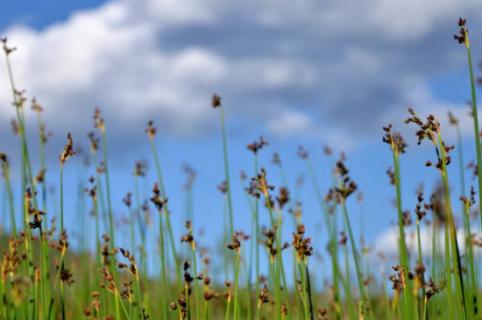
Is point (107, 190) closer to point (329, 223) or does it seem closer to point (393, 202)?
point (329, 223)

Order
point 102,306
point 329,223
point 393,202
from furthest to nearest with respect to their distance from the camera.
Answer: point 393,202, point 329,223, point 102,306

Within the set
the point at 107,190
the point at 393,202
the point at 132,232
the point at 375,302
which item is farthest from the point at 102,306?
the point at 375,302

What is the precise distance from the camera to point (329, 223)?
446cm

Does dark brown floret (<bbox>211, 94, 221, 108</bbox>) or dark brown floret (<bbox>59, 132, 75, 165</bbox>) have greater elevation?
dark brown floret (<bbox>211, 94, 221, 108</bbox>)

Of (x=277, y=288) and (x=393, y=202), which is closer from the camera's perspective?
(x=277, y=288)

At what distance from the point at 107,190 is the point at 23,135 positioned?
55 cm

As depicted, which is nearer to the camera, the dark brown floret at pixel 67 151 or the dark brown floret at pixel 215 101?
the dark brown floret at pixel 67 151

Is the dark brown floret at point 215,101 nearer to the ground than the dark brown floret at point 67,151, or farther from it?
farther from it

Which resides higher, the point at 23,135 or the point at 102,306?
the point at 23,135

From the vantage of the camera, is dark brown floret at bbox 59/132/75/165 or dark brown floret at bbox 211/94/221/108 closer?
dark brown floret at bbox 59/132/75/165

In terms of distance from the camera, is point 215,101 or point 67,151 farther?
point 215,101

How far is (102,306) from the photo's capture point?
124 inches

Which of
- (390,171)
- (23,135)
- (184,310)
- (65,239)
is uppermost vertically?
(23,135)

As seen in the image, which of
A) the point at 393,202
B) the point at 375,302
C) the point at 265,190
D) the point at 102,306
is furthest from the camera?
the point at 375,302
